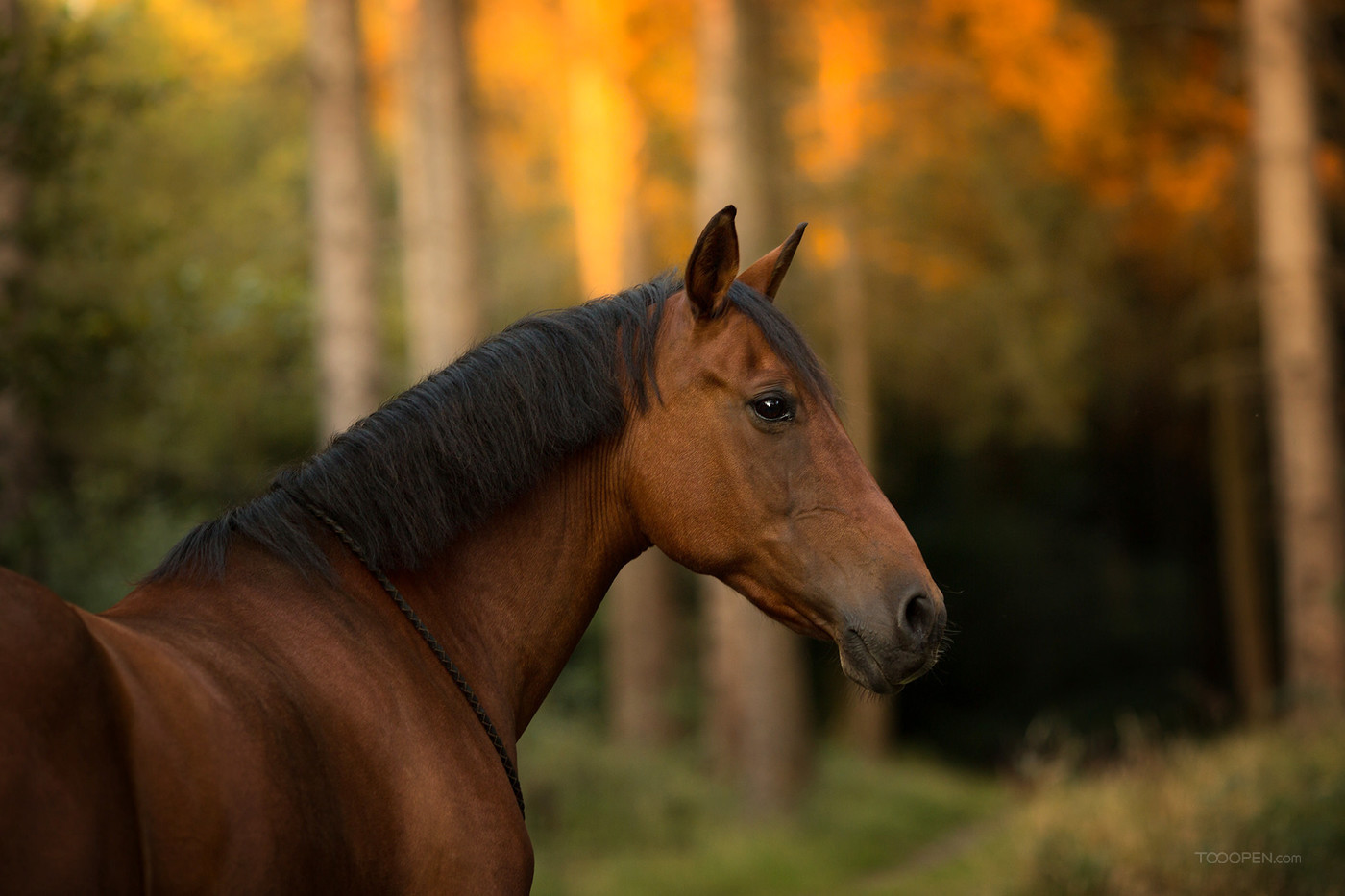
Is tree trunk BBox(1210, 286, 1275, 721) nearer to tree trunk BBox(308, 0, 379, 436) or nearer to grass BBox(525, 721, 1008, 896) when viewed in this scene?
grass BBox(525, 721, 1008, 896)

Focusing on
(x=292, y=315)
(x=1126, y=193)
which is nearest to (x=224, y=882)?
(x=292, y=315)

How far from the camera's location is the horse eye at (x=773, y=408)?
275 centimetres

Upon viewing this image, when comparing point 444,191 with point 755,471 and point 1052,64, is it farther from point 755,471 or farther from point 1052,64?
point 755,471

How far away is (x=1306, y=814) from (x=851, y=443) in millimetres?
4725

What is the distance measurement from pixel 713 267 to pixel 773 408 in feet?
1.21

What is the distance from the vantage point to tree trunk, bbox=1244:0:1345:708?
998 centimetres

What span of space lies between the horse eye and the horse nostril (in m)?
0.52

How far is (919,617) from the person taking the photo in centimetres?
258

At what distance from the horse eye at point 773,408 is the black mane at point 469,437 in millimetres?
88

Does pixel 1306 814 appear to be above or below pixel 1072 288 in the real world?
below

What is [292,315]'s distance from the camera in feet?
34.2

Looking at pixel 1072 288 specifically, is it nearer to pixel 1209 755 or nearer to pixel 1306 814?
pixel 1209 755

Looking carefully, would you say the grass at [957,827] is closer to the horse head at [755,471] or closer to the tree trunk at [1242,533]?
the horse head at [755,471]

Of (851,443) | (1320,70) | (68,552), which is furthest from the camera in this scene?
(1320,70)
